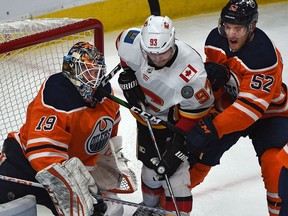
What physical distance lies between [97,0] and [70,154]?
2.39 metres

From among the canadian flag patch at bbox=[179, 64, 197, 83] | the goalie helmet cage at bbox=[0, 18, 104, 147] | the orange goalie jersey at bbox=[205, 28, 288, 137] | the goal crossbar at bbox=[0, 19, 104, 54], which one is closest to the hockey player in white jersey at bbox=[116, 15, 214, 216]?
the canadian flag patch at bbox=[179, 64, 197, 83]

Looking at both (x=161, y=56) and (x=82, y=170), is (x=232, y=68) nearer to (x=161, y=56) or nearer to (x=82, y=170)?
(x=161, y=56)

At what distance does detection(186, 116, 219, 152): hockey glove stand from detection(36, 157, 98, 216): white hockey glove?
401mm

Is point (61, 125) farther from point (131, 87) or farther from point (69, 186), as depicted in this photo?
point (131, 87)

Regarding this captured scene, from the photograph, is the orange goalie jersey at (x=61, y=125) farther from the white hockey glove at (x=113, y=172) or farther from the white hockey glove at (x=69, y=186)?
the white hockey glove at (x=113, y=172)

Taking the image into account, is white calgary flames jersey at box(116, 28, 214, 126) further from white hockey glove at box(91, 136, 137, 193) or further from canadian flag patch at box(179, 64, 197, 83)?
white hockey glove at box(91, 136, 137, 193)

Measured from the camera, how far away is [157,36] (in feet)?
7.66

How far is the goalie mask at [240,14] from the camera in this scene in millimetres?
2395

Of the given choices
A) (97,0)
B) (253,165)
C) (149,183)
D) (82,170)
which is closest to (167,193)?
(149,183)

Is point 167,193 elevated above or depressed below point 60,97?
below

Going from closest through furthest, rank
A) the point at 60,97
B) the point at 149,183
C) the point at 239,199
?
the point at 60,97, the point at 149,183, the point at 239,199

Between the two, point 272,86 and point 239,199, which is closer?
point 272,86

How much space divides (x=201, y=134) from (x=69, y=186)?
51 cm

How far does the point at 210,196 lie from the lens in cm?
308
